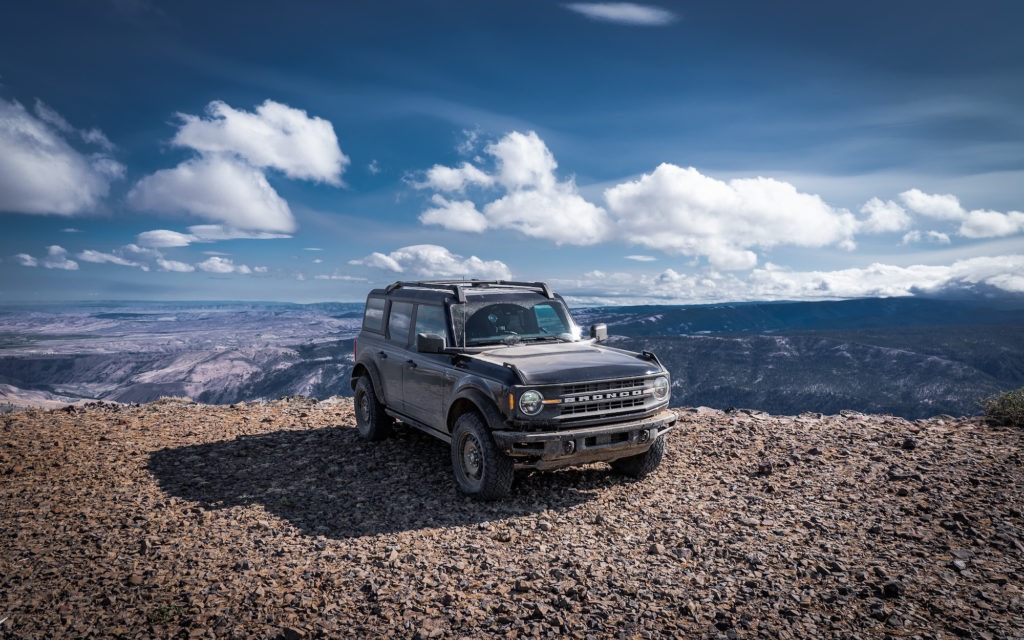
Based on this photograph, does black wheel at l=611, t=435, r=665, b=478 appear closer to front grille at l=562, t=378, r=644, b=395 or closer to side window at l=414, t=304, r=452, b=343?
front grille at l=562, t=378, r=644, b=395

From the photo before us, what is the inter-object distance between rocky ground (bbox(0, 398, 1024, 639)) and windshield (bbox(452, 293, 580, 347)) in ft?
5.97

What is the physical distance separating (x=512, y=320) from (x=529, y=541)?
315 centimetres

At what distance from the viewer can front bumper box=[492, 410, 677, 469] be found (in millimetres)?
6074

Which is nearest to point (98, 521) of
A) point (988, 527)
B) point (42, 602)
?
point (42, 602)

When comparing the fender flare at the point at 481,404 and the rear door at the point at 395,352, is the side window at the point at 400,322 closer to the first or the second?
the rear door at the point at 395,352

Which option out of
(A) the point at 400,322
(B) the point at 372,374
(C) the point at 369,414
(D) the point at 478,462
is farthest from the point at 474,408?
(C) the point at 369,414

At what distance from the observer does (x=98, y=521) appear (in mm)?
6113

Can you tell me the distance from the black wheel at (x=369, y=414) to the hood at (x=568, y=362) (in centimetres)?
290

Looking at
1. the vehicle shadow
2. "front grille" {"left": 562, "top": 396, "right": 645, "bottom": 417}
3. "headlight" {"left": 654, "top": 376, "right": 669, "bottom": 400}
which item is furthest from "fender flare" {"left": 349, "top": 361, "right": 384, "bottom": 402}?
"headlight" {"left": 654, "top": 376, "right": 669, "bottom": 400}

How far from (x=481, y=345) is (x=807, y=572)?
14.0ft

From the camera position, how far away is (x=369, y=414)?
9273 millimetres

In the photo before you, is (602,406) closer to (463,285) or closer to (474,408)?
(474,408)

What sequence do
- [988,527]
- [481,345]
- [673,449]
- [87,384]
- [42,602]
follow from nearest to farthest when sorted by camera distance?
[42,602], [988,527], [481,345], [673,449], [87,384]

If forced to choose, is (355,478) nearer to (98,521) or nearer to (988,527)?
(98,521)
